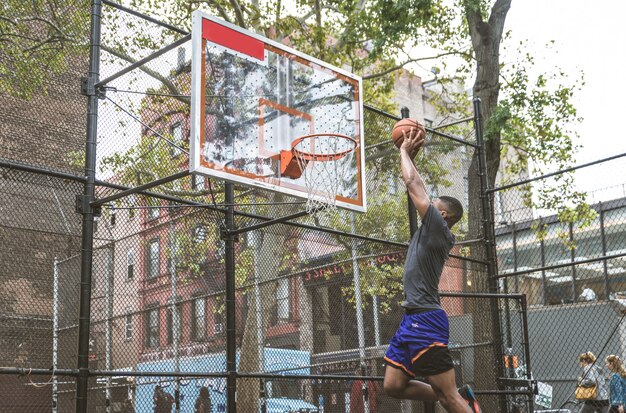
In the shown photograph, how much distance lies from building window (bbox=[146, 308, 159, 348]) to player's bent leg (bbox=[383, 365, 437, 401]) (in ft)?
8.57

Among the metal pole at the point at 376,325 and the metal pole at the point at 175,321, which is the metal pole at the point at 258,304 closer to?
the metal pole at the point at 175,321

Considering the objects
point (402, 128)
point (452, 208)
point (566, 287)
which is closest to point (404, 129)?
point (402, 128)

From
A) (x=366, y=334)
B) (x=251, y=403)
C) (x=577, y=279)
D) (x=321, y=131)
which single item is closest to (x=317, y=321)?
(x=366, y=334)

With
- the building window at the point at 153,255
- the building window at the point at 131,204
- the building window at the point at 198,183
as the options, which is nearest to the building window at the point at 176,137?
the building window at the point at 131,204

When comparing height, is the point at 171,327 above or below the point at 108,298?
below

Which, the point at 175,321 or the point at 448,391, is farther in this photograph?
the point at 175,321

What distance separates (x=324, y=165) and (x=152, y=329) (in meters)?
2.21

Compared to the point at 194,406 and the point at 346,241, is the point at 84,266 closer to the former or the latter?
the point at 194,406

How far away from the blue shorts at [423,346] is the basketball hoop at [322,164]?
1.42 m

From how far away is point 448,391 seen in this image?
4617 millimetres

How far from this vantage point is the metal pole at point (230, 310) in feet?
19.0

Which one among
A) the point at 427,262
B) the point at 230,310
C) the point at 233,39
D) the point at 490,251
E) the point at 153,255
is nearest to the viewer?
the point at 427,262

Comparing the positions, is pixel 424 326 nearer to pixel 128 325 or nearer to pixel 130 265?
pixel 130 265

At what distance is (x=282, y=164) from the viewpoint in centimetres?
586
